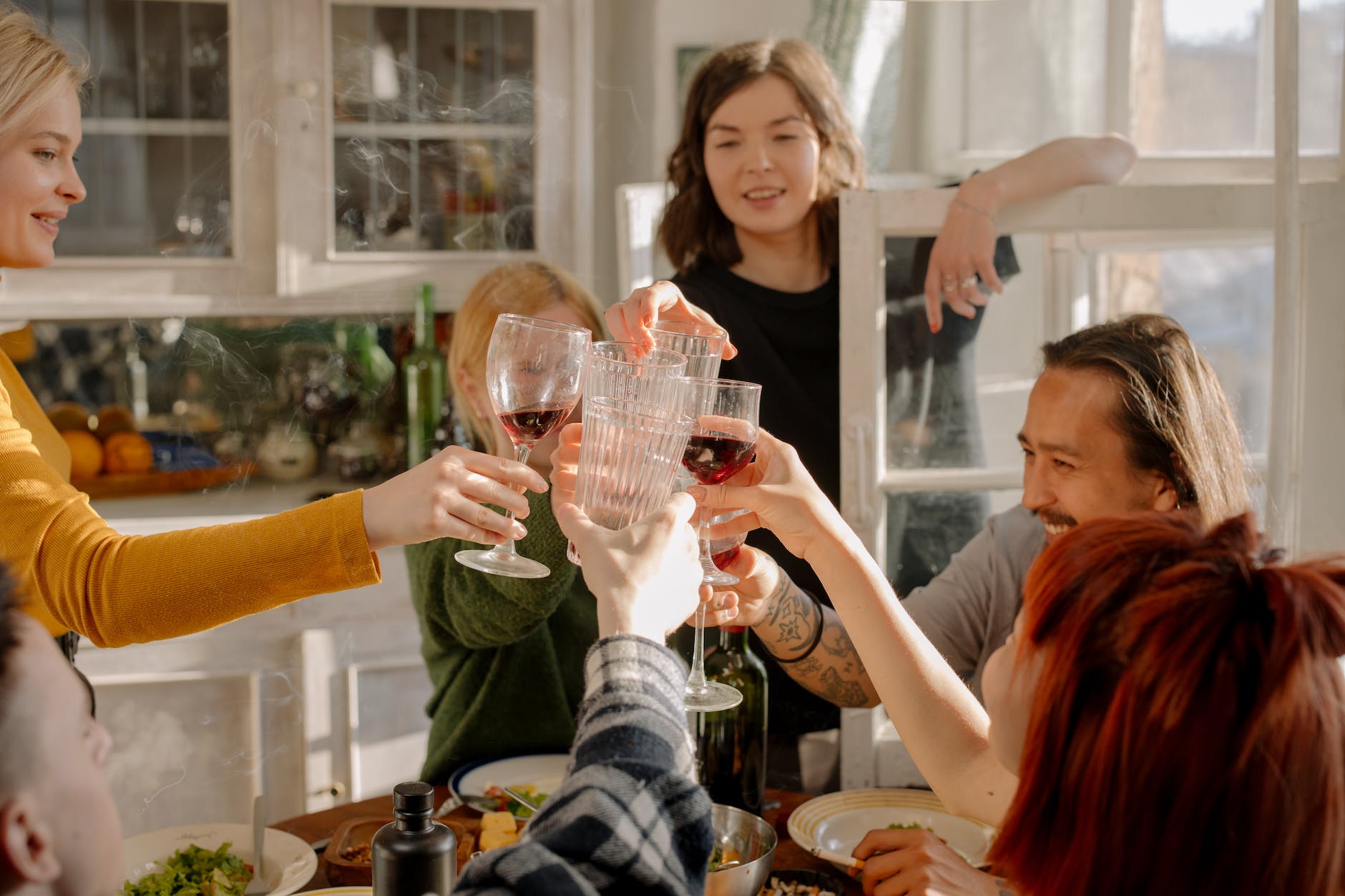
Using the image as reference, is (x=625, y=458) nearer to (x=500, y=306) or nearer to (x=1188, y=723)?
(x=1188, y=723)

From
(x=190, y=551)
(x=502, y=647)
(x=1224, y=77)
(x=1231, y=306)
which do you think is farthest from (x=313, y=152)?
(x=1231, y=306)

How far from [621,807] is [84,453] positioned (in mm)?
2156

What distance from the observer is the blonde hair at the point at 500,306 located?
1.96m

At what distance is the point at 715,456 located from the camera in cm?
113

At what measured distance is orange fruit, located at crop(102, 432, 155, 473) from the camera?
2.50 meters

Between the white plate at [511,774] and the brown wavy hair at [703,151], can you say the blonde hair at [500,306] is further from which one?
the white plate at [511,774]

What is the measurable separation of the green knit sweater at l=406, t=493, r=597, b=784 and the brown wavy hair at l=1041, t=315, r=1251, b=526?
2.62 feet

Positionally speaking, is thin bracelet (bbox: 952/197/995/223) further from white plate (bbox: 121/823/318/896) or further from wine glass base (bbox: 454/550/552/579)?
white plate (bbox: 121/823/318/896)

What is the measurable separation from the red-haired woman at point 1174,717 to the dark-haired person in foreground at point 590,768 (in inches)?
10.8

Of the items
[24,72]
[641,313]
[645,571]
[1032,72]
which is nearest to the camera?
[645,571]

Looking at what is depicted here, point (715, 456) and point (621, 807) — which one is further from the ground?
point (715, 456)

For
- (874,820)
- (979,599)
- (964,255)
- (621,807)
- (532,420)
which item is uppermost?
(964,255)

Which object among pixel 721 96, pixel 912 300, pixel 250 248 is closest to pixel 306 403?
pixel 250 248

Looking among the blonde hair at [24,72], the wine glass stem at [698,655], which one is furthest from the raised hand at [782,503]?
the blonde hair at [24,72]
